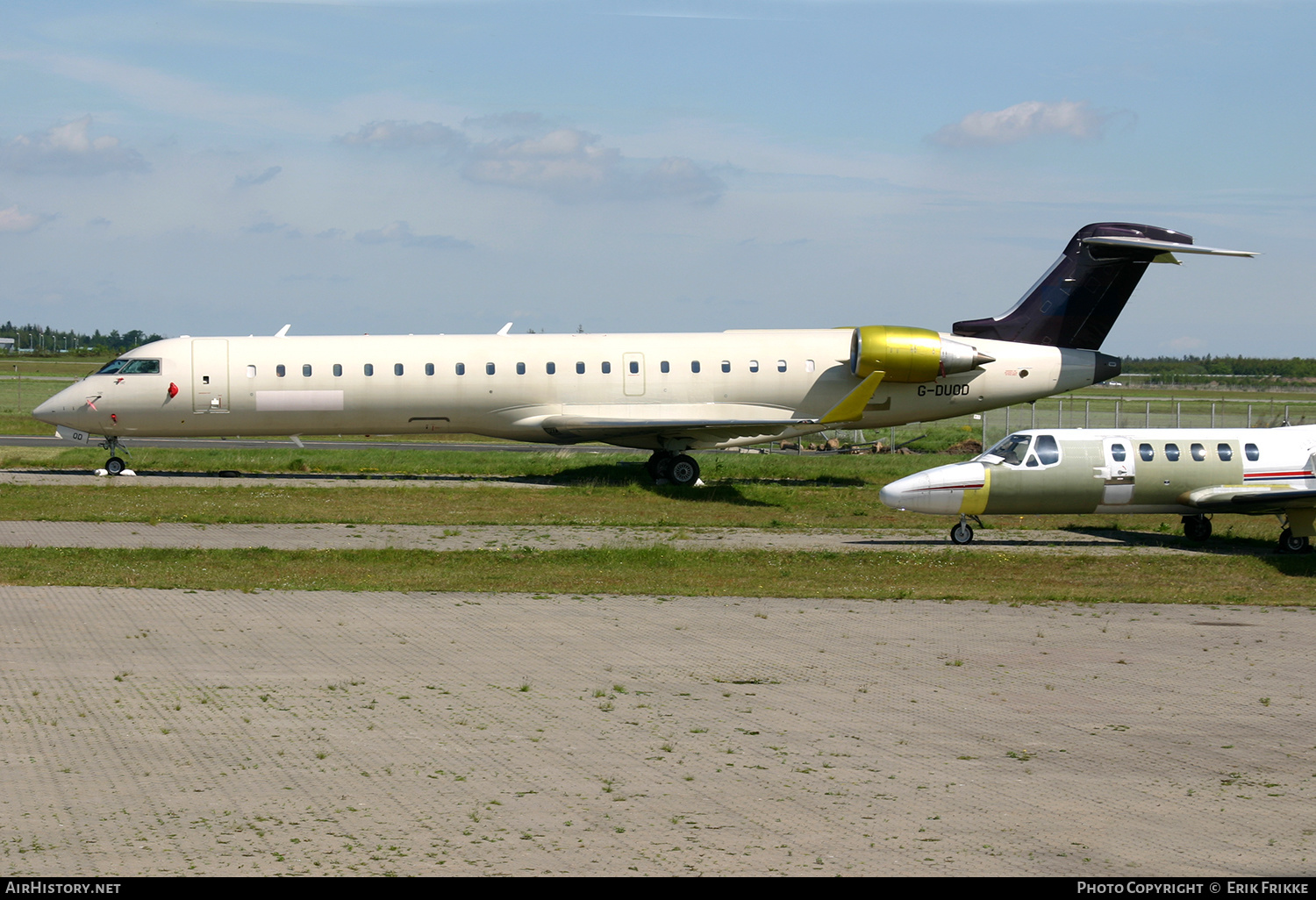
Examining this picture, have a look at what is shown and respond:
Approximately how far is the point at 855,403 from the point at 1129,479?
853 centimetres

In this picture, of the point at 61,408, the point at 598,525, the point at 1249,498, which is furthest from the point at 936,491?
the point at 61,408

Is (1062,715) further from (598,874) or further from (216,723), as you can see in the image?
(216,723)

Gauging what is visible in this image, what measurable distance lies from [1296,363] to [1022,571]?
149m

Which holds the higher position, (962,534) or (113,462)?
(113,462)

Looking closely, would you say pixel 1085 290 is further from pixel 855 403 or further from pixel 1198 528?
pixel 1198 528

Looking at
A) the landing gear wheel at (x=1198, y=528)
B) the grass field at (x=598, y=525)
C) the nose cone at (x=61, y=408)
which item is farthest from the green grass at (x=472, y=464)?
the landing gear wheel at (x=1198, y=528)

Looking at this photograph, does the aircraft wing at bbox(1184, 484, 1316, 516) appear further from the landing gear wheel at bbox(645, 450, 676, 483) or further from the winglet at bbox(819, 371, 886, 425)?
the landing gear wheel at bbox(645, 450, 676, 483)

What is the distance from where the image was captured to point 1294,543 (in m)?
22.3

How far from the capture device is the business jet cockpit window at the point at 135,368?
104ft

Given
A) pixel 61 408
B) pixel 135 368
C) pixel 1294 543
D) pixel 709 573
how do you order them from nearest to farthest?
pixel 709 573 < pixel 1294 543 < pixel 61 408 < pixel 135 368

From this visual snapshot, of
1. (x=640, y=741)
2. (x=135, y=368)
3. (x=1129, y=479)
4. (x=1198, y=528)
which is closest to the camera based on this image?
(x=640, y=741)

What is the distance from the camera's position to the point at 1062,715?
10.9 meters

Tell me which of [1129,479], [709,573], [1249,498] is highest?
[1129,479]

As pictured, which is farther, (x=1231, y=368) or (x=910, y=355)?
(x=1231, y=368)
